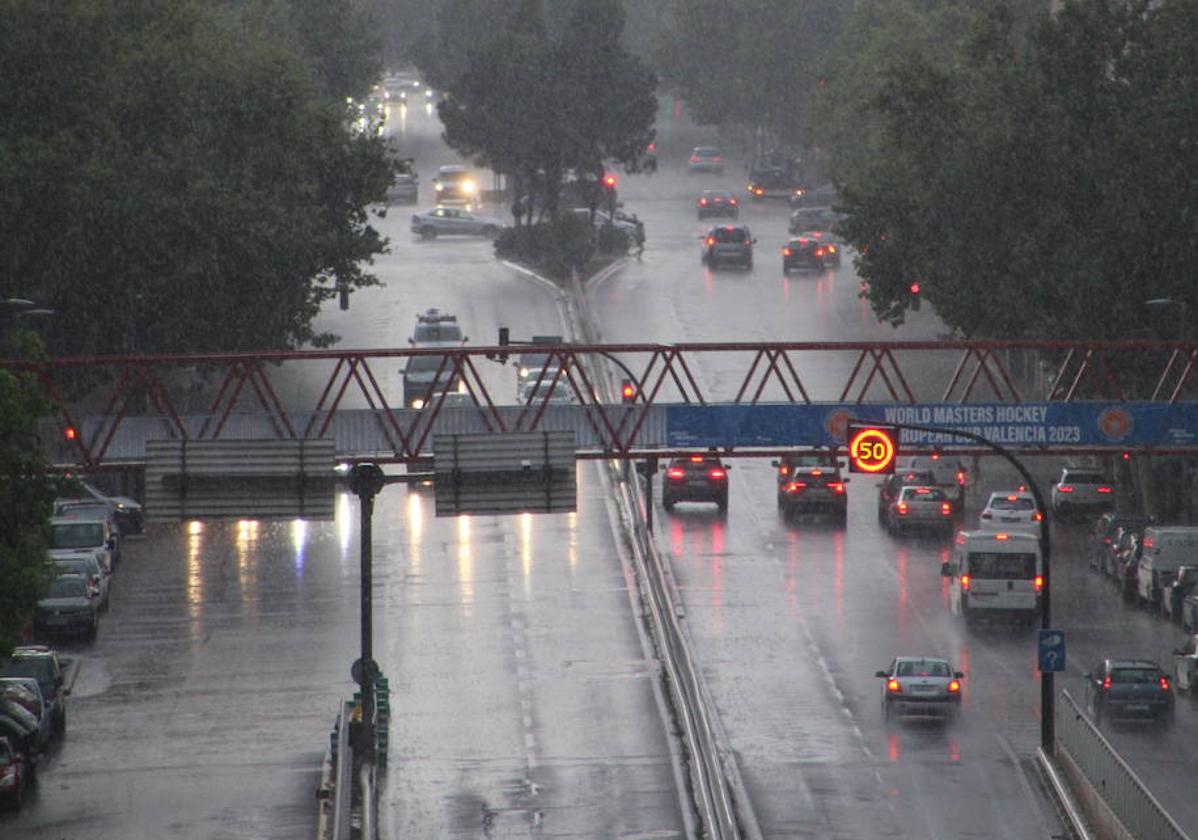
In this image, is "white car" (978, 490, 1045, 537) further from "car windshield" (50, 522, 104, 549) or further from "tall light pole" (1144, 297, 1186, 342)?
"car windshield" (50, 522, 104, 549)

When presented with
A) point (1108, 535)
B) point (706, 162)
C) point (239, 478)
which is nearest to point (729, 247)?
point (706, 162)

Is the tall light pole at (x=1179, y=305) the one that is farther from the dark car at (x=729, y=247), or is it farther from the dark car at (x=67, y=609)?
the dark car at (x=729, y=247)

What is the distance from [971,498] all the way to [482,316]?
90.6ft

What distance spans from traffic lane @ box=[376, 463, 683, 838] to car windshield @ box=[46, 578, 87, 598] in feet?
22.6

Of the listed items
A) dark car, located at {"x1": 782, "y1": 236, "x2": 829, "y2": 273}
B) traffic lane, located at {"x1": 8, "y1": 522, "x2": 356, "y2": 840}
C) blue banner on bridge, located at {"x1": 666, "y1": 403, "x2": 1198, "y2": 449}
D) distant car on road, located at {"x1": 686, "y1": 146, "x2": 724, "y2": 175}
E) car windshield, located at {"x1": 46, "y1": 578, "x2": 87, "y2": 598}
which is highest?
blue banner on bridge, located at {"x1": 666, "y1": 403, "x2": 1198, "y2": 449}

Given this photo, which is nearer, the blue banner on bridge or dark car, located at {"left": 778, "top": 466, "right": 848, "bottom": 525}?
the blue banner on bridge

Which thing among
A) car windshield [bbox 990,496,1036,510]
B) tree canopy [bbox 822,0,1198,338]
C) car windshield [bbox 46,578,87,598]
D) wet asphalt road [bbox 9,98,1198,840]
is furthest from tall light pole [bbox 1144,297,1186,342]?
car windshield [bbox 46,578,87,598]

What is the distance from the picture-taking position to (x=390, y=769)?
1907 inches

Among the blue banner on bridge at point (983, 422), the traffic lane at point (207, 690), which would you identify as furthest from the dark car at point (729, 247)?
the blue banner on bridge at point (983, 422)

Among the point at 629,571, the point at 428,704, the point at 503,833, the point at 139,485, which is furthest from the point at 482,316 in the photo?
the point at 503,833

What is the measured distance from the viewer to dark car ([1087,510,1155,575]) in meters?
67.3

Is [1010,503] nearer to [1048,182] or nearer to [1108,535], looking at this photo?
[1108,535]

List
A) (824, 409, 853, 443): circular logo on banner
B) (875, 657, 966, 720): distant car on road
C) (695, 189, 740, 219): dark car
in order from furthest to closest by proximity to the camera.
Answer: (695, 189, 740, 219): dark car, (875, 657, 966, 720): distant car on road, (824, 409, 853, 443): circular logo on banner

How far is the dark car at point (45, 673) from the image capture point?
49844mm
